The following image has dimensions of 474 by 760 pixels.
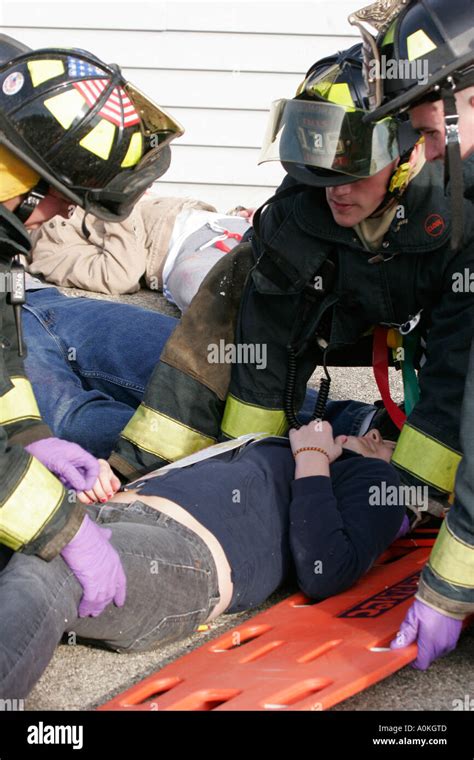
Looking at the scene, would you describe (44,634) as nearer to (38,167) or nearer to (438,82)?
(38,167)

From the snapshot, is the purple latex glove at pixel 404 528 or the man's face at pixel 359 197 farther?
the man's face at pixel 359 197

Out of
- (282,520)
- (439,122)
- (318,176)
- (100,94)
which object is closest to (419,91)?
(439,122)

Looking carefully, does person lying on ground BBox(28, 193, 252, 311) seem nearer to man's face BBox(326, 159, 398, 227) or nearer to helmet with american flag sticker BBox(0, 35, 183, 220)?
man's face BBox(326, 159, 398, 227)

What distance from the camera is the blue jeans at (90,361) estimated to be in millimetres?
3904

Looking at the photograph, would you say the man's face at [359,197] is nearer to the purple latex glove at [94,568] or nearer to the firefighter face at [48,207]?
the firefighter face at [48,207]

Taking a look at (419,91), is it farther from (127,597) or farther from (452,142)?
(127,597)

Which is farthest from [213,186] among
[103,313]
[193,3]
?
[103,313]

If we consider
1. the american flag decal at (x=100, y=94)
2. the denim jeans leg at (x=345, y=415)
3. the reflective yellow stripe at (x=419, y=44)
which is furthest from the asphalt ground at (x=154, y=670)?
the reflective yellow stripe at (x=419, y=44)

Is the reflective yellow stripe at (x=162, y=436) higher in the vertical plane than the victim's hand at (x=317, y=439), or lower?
lower

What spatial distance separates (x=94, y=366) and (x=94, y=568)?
1.76m

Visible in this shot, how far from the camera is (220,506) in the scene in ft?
9.43

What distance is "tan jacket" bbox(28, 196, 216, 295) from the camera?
17.8 feet

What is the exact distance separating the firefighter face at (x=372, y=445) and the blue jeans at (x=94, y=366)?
1.03ft
